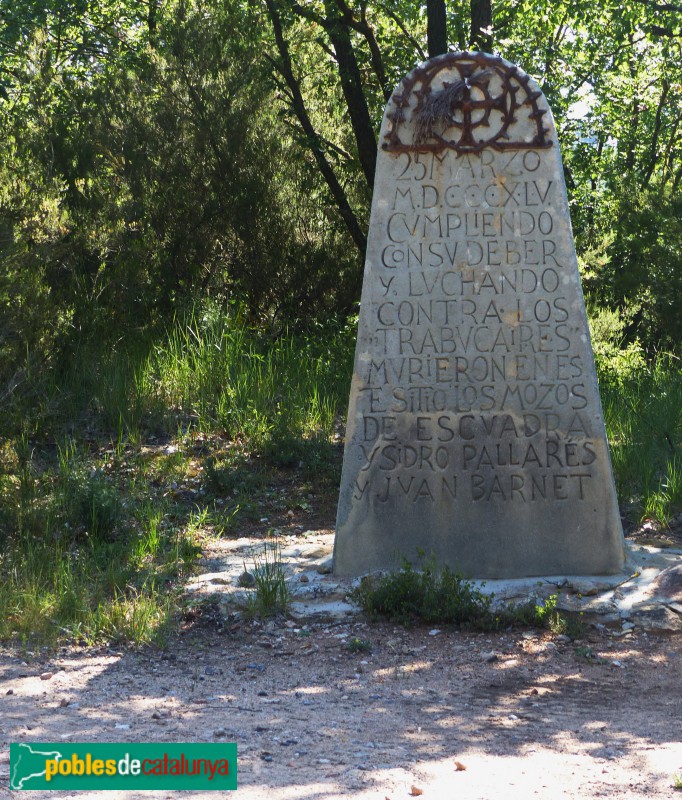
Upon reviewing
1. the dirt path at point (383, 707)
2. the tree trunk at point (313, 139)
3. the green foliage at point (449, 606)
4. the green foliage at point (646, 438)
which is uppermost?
the tree trunk at point (313, 139)

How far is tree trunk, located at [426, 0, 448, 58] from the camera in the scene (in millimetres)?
9336

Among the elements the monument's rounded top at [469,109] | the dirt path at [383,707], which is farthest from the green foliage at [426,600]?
the monument's rounded top at [469,109]

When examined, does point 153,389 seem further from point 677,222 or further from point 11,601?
point 677,222

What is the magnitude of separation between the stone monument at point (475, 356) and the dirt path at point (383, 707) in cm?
61

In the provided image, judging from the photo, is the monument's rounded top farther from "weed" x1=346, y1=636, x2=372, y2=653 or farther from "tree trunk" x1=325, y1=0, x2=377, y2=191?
"tree trunk" x1=325, y1=0, x2=377, y2=191

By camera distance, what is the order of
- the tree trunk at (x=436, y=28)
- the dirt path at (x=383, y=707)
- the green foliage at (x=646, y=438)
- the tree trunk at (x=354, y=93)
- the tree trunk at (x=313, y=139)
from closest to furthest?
the dirt path at (x=383, y=707)
the green foliage at (x=646, y=438)
the tree trunk at (x=436, y=28)
the tree trunk at (x=354, y=93)
the tree trunk at (x=313, y=139)

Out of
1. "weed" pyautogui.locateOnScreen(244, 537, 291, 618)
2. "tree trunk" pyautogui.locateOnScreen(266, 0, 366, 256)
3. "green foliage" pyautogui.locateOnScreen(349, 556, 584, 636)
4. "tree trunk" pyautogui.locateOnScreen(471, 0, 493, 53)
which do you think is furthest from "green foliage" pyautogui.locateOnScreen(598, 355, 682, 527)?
"tree trunk" pyautogui.locateOnScreen(471, 0, 493, 53)

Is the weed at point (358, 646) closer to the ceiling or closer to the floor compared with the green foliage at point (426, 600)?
closer to the floor

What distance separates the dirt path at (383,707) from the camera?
10.3 feet

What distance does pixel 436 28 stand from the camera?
938 centimetres

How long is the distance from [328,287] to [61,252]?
A: 10.5 ft

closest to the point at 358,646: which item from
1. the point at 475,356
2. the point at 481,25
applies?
the point at 475,356

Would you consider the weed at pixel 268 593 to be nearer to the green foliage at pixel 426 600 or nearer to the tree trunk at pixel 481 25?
the green foliage at pixel 426 600

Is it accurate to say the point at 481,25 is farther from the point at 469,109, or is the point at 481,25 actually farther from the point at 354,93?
the point at 469,109
